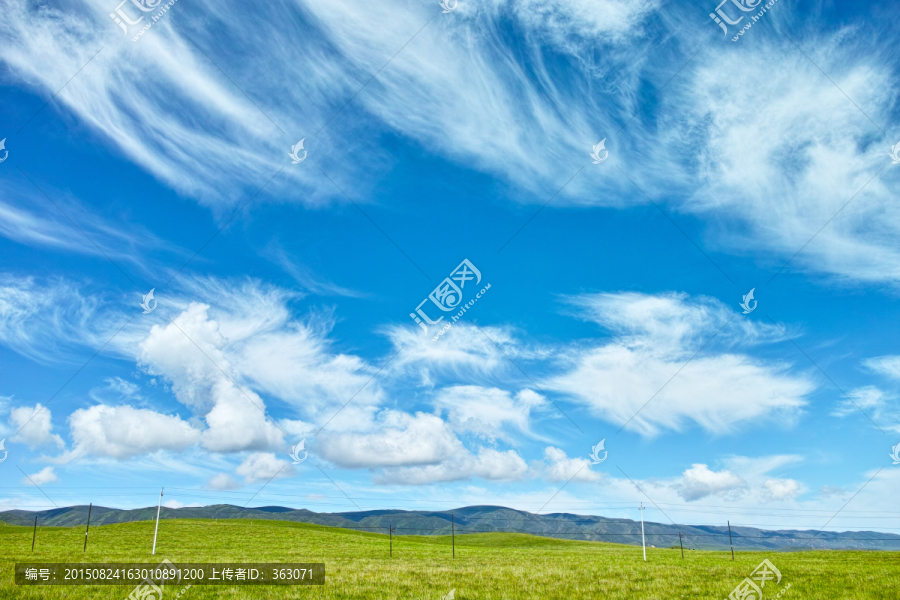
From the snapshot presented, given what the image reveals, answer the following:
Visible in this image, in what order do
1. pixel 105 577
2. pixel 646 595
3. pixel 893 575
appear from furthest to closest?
pixel 893 575, pixel 105 577, pixel 646 595

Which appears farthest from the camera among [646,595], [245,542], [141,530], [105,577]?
[141,530]

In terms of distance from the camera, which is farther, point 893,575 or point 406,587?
point 893,575

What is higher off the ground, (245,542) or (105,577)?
(105,577)

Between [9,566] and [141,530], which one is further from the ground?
[9,566]

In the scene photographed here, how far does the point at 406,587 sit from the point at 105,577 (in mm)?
12116

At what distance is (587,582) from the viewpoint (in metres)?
20.5

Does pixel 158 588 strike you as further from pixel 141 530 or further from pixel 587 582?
pixel 141 530

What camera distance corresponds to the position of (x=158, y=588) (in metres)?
16.7

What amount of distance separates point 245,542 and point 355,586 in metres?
41.7

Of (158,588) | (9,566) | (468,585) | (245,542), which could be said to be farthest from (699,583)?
(245,542)

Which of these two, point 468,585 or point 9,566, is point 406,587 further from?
point 9,566

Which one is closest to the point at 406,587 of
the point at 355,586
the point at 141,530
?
the point at 355,586

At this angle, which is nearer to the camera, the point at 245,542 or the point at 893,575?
the point at 893,575

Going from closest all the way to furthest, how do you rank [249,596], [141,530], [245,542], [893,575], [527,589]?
[249,596], [527,589], [893,575], [245,542], [141,530]
